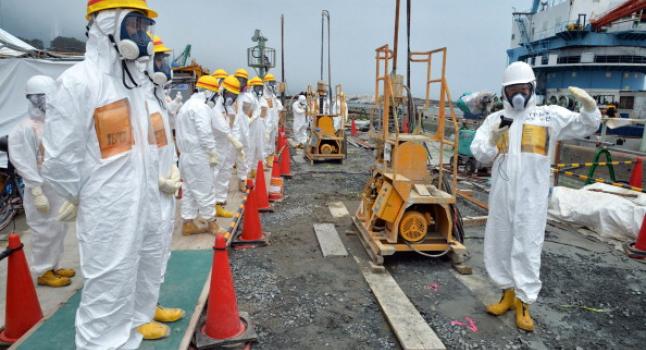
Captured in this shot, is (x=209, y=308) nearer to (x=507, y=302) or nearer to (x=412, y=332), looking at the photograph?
(x=412, y=332)

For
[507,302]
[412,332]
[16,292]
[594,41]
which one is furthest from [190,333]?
[594,41]

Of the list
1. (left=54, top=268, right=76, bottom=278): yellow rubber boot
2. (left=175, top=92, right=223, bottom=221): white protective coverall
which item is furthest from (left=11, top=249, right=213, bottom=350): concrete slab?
(left=175, top=92, right=223, bottom=221): white protective coverall

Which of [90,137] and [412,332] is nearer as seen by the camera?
[90,137]

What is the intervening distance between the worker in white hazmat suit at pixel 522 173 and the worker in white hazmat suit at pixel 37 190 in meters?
3.90

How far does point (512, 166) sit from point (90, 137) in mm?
3216

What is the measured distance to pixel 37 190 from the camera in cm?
327

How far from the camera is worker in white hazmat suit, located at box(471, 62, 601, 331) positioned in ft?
11.0

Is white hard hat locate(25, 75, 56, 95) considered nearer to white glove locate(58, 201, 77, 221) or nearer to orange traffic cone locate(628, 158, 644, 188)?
white glove locate(58, 201, 77, 221)

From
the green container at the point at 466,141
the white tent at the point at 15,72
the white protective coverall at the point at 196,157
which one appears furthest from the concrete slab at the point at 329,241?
the white tent at the point at 15,72

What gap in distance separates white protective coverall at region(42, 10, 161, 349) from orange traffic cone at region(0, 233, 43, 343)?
1.01 m

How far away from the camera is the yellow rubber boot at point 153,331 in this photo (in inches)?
109

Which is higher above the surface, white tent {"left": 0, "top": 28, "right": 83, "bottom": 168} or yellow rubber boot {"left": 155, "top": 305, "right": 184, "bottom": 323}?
white tent {"left": 0, "top": 28, "right": 83, "bottom": 168}

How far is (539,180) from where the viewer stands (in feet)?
11.0

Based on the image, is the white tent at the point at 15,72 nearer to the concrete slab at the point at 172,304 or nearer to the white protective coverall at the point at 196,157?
the white protective coverall at the point at 196,157
